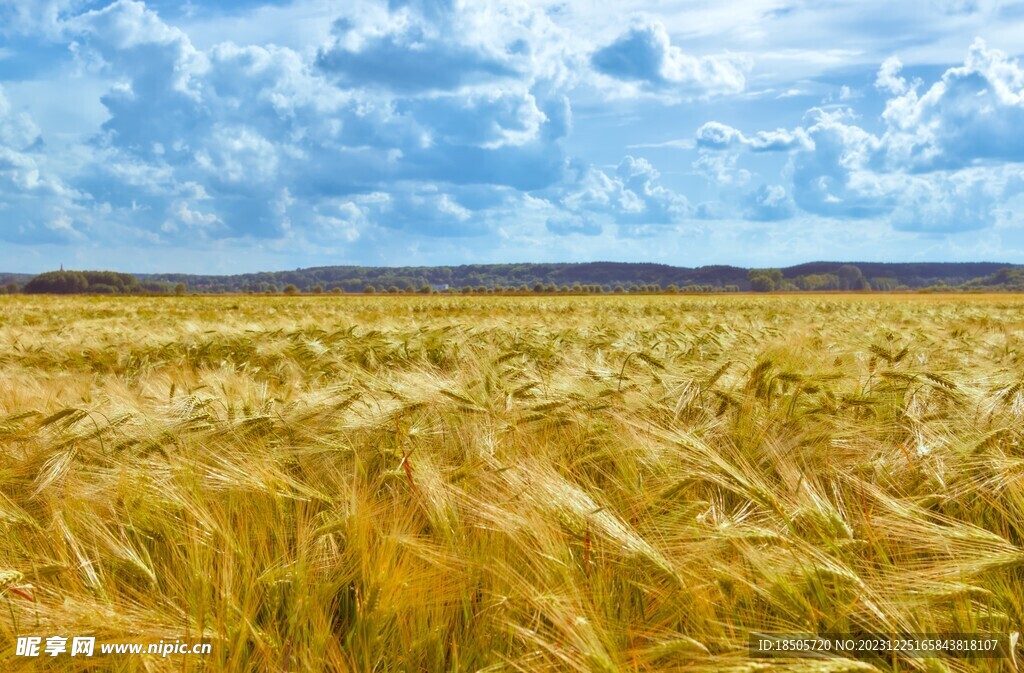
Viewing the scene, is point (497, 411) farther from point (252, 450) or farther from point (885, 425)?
point (885, 425)

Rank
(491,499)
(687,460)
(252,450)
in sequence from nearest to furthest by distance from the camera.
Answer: (491,499) < (687,460) < (252,450)

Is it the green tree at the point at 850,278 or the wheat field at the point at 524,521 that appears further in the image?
the green tree at the point at 850,278

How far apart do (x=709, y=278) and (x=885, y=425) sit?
17504 cm

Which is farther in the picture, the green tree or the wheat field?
the green tree

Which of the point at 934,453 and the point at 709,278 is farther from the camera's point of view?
the point at 709,278

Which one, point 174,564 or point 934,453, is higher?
point 934,453

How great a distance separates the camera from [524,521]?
1.84 metres

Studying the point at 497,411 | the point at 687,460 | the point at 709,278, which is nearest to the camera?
the point at 687,460

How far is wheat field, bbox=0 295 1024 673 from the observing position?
1.61 metres

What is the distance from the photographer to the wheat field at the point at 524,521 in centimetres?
161

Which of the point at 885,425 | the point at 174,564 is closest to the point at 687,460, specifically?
the point at 885,425

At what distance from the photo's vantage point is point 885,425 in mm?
2932

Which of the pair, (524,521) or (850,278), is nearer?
(524,521)

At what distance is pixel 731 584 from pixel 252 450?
6.54ft
